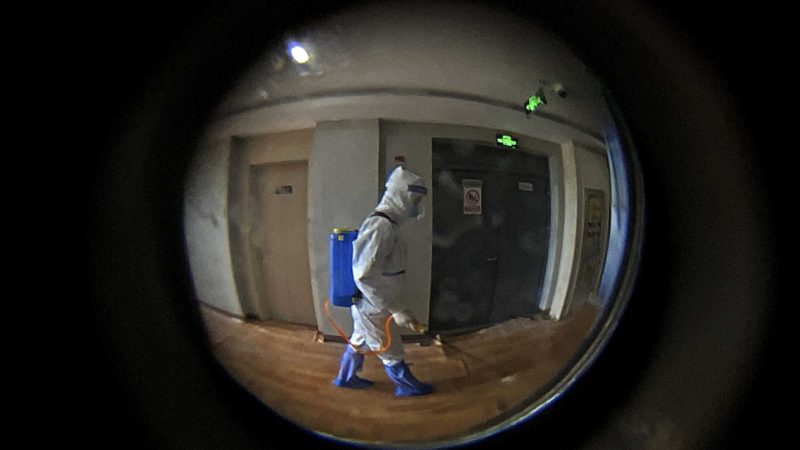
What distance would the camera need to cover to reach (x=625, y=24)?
1.57 feet

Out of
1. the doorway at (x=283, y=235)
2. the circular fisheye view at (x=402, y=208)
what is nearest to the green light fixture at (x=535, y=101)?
the circular fisheye view at (x=402, y=208)

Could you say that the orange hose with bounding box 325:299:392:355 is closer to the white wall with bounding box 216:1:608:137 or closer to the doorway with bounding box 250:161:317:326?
the doorway with bounding box 250:161:317:326

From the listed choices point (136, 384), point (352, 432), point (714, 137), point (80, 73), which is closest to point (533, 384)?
point (352, 432)

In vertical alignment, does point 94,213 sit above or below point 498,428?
above

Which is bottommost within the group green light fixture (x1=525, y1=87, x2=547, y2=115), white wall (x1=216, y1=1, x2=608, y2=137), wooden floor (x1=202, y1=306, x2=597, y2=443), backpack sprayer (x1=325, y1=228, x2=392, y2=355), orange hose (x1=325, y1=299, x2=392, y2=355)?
wooden floor (x1=202, y1=306, x2=597, y2=443)

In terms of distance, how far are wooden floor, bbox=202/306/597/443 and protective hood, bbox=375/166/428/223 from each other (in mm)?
155

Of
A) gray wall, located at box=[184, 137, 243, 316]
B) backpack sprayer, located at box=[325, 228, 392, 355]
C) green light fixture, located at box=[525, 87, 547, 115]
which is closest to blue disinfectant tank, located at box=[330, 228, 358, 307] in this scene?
backpack sprayer, located at box=[325, 228, 392, 355]

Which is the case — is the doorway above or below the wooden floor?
above

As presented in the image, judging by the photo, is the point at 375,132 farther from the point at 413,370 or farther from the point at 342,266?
the point at 413,370

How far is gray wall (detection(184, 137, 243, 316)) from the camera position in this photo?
0.51m

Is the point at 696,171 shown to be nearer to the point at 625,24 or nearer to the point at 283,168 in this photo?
the point at 625,24

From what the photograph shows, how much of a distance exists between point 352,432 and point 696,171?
0.51 m

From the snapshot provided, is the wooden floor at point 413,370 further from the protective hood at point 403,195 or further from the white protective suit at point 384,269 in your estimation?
the protective hood at point 403,195

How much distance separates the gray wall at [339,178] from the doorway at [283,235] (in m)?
0.01
